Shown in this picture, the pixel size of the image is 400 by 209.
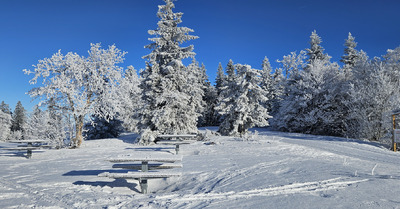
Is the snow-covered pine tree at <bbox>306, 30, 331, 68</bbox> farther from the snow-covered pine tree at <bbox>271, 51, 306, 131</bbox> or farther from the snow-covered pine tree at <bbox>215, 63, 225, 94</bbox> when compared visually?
the snow-covered pine tree at <bbox>215, 63, 225, 94</bbox>

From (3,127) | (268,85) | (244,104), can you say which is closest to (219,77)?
(268,85)

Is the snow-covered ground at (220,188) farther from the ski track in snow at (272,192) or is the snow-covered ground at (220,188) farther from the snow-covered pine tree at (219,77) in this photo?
the snow-covered pine tree at (219,77)

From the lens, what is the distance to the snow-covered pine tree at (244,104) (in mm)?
19656

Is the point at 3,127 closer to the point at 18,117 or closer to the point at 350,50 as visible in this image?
the point at 18,117

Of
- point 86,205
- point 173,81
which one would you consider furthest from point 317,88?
point 86,205

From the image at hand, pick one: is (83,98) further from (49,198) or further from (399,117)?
(399,117)

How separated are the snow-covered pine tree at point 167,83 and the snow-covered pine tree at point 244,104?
463 centimetres

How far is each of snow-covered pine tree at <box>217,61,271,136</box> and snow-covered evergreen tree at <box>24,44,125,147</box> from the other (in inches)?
395

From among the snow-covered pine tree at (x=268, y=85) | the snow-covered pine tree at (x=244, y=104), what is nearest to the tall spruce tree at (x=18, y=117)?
the snow-covered pine tree at (x=244, y=104)

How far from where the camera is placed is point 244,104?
63.3ft

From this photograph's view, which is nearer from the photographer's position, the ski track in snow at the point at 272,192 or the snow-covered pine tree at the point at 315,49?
the ski track in snow at the point at 272,192

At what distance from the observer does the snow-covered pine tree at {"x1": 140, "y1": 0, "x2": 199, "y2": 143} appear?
15.6 metres

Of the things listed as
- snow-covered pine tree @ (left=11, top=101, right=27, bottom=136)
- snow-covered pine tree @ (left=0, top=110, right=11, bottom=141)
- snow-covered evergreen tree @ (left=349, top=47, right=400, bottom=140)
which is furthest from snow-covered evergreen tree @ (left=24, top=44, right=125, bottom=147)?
snow-covered pine tree @ (left=11, top=101, right=27, bottom=136)

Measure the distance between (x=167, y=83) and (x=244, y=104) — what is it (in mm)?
7290
